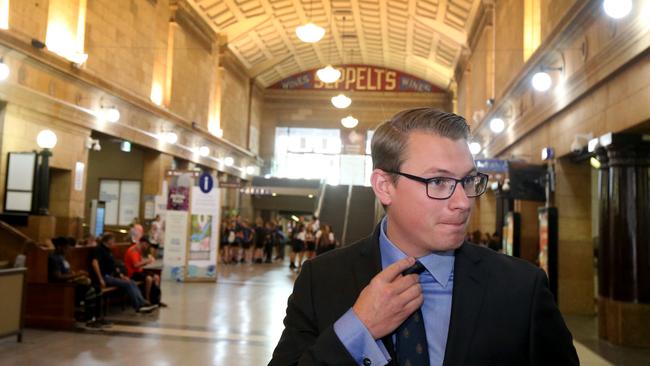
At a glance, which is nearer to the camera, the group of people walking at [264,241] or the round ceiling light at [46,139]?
the round ceiling light at [46,139]

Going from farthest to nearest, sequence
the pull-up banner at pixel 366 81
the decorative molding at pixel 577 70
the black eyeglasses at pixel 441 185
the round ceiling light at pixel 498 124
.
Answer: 1. the pull-up banner at pixel 366 81
2. the round ceiling light at pixel 498 124
3. the decorative molding at pixel 577 70
4. the black eyeglasses at pixel 441 185

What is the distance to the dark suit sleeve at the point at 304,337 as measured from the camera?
4.45ft

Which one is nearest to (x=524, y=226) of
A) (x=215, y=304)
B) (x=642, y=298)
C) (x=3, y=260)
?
(x=642, y=298)

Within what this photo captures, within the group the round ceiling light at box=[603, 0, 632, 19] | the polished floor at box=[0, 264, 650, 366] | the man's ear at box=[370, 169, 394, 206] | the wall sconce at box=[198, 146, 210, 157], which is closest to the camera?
the man's ear at box=[370, 169, 394, 206]

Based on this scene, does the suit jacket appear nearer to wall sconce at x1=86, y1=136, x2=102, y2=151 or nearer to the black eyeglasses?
the black eyeglasses

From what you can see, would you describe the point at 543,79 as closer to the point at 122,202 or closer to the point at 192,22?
the point at 122,202

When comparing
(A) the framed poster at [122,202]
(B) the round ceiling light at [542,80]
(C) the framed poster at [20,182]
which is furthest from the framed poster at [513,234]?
(A) the framed poster at [122,202]

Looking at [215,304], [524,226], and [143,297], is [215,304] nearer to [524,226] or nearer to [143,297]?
[143,297]

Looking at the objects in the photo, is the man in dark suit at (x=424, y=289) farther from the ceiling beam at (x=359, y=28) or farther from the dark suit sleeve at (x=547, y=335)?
the ceiling beam at (x=359, y=28)

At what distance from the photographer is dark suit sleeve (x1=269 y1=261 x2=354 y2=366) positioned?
53.4 inches

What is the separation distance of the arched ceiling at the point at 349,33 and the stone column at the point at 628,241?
13.8 m

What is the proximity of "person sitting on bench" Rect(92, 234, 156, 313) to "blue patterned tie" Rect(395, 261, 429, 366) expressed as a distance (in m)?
8.04

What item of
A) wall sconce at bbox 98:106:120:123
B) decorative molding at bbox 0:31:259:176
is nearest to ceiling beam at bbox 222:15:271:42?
decorative molding at bbox 0:31:259:176

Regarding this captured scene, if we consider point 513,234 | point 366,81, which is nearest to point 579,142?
point 513,234
